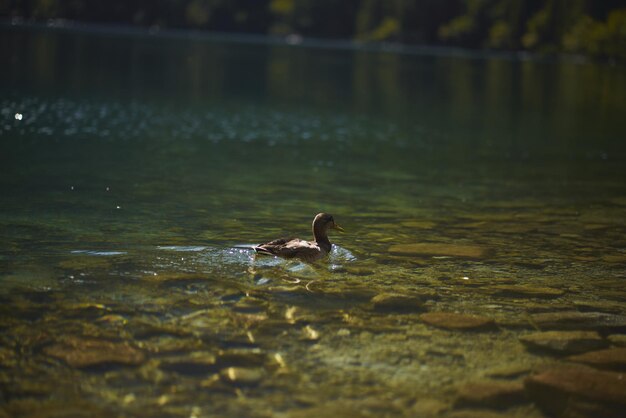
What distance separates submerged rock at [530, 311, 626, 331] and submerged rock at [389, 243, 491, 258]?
317 cm

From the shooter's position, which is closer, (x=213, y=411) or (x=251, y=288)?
(x=213, y=411)

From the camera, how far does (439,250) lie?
566 inches

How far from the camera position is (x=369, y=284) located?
39.4 ft

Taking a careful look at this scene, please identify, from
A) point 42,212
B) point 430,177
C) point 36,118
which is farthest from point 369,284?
point 36,118

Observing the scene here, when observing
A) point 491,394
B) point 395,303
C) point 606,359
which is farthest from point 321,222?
point 491,394

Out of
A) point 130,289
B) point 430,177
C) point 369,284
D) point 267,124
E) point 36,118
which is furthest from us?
point 267,124

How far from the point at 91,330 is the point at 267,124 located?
88.0ft

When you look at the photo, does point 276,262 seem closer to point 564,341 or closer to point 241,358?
point 241,358

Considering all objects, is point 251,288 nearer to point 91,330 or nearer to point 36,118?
point 91,330

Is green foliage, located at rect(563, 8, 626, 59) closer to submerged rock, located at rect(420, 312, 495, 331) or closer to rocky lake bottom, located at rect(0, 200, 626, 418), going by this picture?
rocky lake bottom, located at rect(0, 200, 626, 418)

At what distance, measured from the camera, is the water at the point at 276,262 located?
849cm

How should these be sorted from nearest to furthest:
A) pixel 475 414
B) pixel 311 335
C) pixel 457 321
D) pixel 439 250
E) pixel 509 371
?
pixel 475 414 → pixel 509 371 → pixel 311 335 → pixel 457 321 → pixel 439 250

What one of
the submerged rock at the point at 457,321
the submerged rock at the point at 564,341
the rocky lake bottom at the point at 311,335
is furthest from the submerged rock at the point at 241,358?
the submerged rock at the point at 564,341

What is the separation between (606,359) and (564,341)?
0.62 metres
